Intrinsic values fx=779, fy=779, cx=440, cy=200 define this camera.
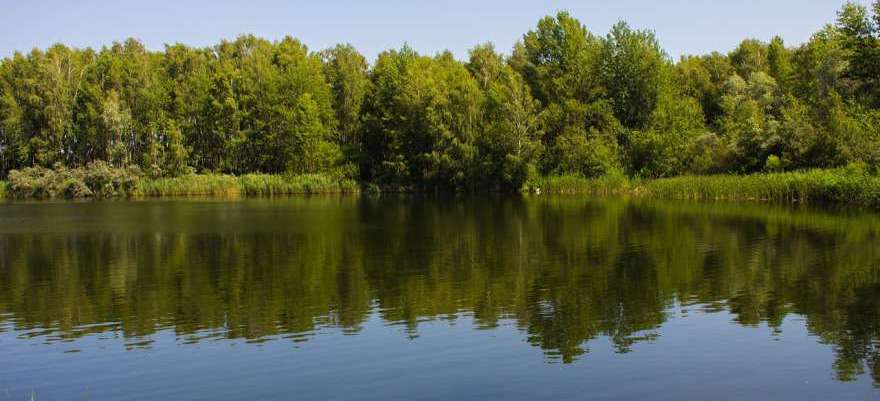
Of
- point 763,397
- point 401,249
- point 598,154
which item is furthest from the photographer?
point 598,154

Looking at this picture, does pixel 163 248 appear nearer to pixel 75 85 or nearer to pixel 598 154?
pixel 598 154

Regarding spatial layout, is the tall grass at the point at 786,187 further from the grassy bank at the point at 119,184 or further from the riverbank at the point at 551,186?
the grassy bank at the point at 119,184

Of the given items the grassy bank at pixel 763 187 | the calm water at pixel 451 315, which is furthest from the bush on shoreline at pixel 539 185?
the calm water at pixel 451 315

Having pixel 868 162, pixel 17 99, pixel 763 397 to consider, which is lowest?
pixel 763 397

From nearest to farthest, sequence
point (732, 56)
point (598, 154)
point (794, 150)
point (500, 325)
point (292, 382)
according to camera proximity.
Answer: point (292, 382) → point (500, 325) → point (794, 150) → point (598, 154) → point (732, 56)

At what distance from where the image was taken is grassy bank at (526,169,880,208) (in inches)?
1777

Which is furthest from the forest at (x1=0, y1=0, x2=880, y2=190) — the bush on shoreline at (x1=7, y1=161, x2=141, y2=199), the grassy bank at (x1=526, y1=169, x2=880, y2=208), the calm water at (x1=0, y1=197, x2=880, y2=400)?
the calm water at (x1=0, y1=197, x2=880, y2=400)

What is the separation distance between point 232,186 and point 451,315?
66277mm

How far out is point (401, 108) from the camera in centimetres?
8581

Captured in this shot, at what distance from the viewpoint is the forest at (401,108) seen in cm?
7425

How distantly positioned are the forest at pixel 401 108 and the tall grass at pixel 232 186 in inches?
87.8

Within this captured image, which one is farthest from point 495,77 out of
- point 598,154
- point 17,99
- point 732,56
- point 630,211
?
point 17,99

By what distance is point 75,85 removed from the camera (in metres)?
89.4

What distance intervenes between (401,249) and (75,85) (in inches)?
2895
